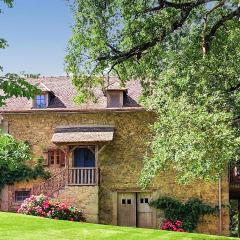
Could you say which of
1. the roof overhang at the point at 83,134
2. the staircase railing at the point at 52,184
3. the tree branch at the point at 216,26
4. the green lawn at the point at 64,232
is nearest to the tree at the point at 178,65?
the tree branch at the point at 216,26

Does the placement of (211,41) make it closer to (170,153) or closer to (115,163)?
(170,153)

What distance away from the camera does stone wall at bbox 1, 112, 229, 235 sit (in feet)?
89.9

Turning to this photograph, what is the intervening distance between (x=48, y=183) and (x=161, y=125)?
36.3 ft

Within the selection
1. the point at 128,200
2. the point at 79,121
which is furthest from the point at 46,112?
the point at 128,200

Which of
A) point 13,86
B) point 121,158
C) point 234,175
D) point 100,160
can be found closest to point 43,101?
point 100,160

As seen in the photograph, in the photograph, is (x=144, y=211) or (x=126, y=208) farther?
(x=126, y=208)

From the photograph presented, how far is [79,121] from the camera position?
93.4 ft

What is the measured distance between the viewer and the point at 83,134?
27438mm

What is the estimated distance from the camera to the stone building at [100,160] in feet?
88.6

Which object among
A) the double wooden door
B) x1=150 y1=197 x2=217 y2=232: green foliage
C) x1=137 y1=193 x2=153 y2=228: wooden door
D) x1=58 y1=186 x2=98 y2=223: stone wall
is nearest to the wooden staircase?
x1=58 y1=186 x2=98 y2=223: stone wall

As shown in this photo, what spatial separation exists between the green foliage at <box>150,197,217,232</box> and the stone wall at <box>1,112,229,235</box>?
40cm

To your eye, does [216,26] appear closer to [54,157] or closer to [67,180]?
[67,180]

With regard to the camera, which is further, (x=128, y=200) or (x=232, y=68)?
(x=128, y=200)

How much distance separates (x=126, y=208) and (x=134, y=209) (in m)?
0.43
